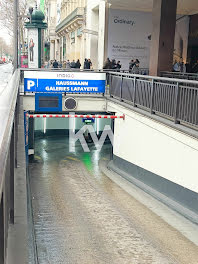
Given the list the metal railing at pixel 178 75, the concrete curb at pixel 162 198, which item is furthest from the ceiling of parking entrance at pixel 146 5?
the concrete curb at pixel 162 198

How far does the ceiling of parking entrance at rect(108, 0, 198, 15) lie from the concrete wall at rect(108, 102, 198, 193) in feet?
31.0

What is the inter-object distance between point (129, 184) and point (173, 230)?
16.8 ft

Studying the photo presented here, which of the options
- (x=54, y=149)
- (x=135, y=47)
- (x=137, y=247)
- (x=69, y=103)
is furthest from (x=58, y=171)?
(x=135, y=47)

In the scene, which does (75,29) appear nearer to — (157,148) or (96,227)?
(157,148)

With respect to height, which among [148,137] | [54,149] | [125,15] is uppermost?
[125,15]

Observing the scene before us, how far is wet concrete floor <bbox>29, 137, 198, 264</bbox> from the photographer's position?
8.12 metres

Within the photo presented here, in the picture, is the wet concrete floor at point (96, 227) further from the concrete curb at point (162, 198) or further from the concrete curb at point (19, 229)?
the concrete curb at point (19, 229)

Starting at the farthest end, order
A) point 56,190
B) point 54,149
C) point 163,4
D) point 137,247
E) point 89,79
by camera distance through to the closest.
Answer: point 54,149, point 89,79, point 163,4, point 56,190, point 137,247

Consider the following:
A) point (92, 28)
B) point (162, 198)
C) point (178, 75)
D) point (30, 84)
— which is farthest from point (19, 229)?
point (92, 28)

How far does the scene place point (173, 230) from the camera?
9.61 metres

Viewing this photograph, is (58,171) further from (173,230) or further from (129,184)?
(173,230)

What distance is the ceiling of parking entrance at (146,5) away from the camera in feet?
76.6

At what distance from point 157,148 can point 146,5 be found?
15208 mm

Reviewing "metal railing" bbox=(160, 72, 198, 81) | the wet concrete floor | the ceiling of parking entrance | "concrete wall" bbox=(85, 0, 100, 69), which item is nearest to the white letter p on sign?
the wet concrete floor
